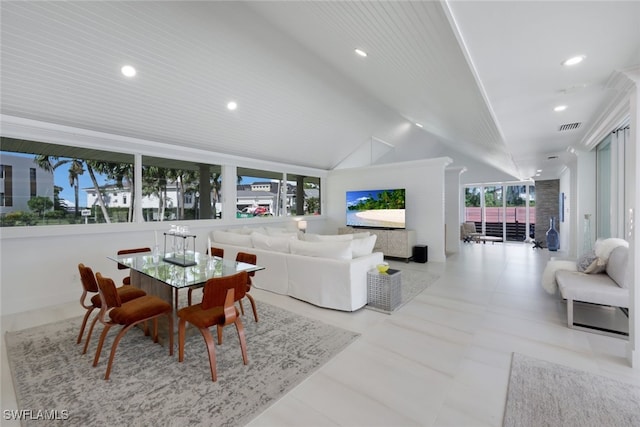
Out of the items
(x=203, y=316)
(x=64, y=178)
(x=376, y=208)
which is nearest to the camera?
(x=203, y=316)

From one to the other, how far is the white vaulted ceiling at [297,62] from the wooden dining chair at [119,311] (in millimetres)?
2729

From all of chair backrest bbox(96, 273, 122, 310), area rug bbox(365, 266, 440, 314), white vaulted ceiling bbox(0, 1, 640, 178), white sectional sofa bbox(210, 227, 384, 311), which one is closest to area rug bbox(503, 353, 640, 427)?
area rug bbox(365, 266, 440, 314)

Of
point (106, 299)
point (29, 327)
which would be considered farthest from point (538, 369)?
point (29, 327)

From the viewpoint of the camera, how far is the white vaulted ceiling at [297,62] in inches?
85.0

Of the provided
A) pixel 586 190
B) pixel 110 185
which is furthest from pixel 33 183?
pixel 586 190

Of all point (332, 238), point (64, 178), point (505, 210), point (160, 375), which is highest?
point (64, 178)

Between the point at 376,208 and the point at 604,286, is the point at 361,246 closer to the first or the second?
the point at 604,286

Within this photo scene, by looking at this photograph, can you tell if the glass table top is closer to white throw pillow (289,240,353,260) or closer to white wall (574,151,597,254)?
white throw pillow (289,240,353,260)

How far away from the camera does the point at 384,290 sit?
3592 millimetres

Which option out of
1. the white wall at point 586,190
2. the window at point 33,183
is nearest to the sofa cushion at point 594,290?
the white wall at point 586,190

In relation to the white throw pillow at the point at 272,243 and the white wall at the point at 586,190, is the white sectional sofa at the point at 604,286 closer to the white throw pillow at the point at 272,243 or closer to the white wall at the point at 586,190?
the white wall at the point at 586,190

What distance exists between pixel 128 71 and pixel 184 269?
277 centimetres

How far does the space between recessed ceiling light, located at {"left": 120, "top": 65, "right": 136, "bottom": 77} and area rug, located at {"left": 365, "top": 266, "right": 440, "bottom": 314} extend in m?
4.40

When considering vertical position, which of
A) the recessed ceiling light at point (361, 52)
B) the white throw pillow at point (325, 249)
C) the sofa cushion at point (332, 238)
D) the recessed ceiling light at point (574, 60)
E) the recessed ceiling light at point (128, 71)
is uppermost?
the recessed ceiling light at point (361, 52)
